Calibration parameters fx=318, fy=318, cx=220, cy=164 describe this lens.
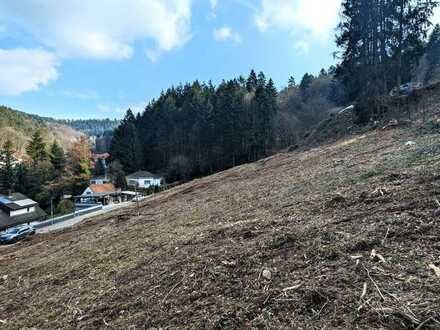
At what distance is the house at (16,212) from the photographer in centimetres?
2807

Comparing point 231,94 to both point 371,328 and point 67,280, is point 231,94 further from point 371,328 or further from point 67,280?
point 371,328

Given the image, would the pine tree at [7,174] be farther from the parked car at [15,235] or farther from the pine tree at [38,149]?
the parked car at [15,235]

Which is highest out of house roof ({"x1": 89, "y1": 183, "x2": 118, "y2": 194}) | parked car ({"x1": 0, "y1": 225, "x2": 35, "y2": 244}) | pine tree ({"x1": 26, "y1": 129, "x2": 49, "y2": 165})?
pine tree ({"x1": 26, "y1": 129, "x2": 49, "y2": 165})

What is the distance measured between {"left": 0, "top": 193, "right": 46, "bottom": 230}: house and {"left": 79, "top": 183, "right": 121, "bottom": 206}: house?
454 cm

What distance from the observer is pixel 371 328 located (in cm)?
211

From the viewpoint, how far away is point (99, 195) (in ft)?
114

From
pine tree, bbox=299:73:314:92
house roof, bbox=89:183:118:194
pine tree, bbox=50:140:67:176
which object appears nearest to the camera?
house roof, bbox=89:183:118:194

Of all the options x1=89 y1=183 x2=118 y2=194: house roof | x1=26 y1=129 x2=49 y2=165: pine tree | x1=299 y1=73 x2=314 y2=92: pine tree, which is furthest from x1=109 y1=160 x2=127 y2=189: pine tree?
x1=299 y1=73 x2=314 y2=92: pine tree

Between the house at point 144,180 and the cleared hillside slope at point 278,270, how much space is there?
1431 inches

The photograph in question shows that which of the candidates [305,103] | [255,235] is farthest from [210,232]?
[305,103]

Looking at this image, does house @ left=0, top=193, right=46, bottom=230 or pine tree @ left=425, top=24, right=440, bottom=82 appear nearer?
house @ left=0, top=193, right=46, bottom=230

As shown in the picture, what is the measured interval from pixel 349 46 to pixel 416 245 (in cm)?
1854

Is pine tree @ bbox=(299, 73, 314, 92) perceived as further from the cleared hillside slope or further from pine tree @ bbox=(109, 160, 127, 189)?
the cleared hillside slope

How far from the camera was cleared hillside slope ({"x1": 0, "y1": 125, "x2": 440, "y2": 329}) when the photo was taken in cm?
245
